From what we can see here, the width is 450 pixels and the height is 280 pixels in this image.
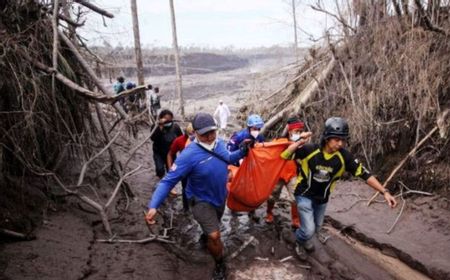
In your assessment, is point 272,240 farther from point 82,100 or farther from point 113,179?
point 82,100

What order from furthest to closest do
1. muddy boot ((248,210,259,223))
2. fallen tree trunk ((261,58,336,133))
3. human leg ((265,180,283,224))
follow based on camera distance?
fallen tree trunk ((261,58,336,133))
muddy boot ((248,210,259,223))
human leg ((265,180,283,224))

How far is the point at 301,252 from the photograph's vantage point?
5.56 meters

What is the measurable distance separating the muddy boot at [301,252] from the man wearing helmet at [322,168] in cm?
42

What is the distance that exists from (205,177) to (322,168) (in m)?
1.39

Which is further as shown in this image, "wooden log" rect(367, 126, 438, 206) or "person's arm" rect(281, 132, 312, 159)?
"wooden log" rect(367, 126, 438, 206)

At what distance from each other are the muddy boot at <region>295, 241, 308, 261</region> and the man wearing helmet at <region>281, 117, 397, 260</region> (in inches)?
16.4

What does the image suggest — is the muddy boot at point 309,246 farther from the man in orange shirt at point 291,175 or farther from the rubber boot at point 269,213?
the rubber boot at point 269,213

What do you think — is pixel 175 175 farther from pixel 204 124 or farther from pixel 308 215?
pixel 308 215

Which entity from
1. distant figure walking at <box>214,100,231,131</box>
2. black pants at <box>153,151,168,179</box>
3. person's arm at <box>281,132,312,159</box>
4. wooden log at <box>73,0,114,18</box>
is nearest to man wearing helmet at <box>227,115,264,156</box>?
person's arm at <box>281,132,312,159</box>

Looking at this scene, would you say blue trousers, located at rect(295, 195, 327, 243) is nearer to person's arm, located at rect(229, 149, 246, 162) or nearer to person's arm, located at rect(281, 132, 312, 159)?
person's arm, located at rect(281, 132, 312, 159)

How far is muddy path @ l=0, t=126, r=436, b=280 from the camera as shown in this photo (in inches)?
171


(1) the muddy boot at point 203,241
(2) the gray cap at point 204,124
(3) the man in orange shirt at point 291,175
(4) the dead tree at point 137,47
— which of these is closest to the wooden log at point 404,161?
(3) the man in orange shirt at point 291,175

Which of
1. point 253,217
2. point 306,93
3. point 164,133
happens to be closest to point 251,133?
point 253,217

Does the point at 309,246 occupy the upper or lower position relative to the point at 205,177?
lower
